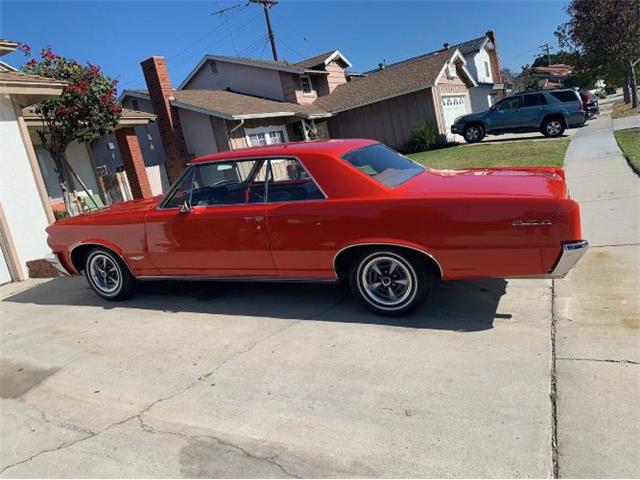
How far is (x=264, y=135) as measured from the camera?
867 inches

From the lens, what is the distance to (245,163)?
16.5 feet

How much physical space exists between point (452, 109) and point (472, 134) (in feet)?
14.1

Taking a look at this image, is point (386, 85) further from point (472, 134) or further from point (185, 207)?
point (185, 207)

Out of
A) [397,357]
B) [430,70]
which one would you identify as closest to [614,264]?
[397,357]

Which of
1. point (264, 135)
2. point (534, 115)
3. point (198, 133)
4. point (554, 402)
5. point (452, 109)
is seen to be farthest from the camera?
point (452, 109)

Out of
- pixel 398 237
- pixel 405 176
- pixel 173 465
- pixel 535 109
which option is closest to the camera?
pixel 173 465

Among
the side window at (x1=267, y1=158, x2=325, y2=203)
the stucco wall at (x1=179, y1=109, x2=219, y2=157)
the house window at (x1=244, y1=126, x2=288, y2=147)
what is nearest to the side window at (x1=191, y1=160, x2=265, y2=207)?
the side window at (x1=267, y1=158, x2=325, y2=203)

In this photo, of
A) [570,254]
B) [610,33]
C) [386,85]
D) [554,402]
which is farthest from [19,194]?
[610,33]

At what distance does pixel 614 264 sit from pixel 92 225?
18.1 feet

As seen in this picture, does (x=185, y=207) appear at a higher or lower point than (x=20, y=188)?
lower

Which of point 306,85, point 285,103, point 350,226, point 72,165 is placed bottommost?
point 350,226

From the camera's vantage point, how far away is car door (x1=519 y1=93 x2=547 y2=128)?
780 inches

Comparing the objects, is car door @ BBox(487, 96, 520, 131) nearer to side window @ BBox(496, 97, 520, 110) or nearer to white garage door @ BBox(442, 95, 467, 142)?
side window @ BBox(496, 97, 520, 110)

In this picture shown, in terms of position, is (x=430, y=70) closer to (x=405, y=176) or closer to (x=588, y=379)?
(x=405, y=176)
